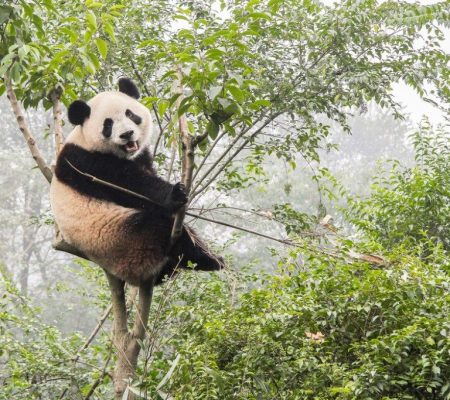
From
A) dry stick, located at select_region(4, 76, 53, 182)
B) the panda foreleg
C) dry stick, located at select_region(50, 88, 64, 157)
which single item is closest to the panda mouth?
dry stick, located at select_region(50, 88, 64, 157)

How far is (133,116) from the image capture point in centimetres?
490

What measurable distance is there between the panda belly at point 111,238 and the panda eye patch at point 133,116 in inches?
30.6

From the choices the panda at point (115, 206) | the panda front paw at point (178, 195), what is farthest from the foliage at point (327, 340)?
the panda front paw at point (178, 195)

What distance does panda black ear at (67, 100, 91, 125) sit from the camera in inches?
181

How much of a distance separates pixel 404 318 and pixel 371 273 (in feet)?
0.98

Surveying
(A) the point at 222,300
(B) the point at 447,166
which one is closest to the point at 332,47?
(B) the point at 447,166

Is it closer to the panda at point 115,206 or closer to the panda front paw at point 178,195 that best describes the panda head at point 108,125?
the panda at point 115,206

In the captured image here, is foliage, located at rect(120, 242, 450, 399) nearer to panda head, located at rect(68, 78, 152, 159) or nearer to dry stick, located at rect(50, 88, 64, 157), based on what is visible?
panda head, located at rect(68, 78, 152, 159)

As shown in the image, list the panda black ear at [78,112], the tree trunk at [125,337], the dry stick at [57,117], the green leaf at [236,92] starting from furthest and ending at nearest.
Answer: the panda black ear at [78,112] → the dry stick at [57,117] → the tree trunk at [125,337] → the green leaf at [236,92]

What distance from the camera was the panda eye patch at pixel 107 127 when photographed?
4.66m

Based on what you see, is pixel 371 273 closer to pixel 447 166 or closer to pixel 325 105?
pixel 325 105

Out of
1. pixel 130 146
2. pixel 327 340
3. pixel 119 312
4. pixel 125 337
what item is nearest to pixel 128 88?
pixel 130 146

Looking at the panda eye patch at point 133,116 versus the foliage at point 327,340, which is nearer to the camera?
the foliage at point 327,340

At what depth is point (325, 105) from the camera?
6.23 meters
